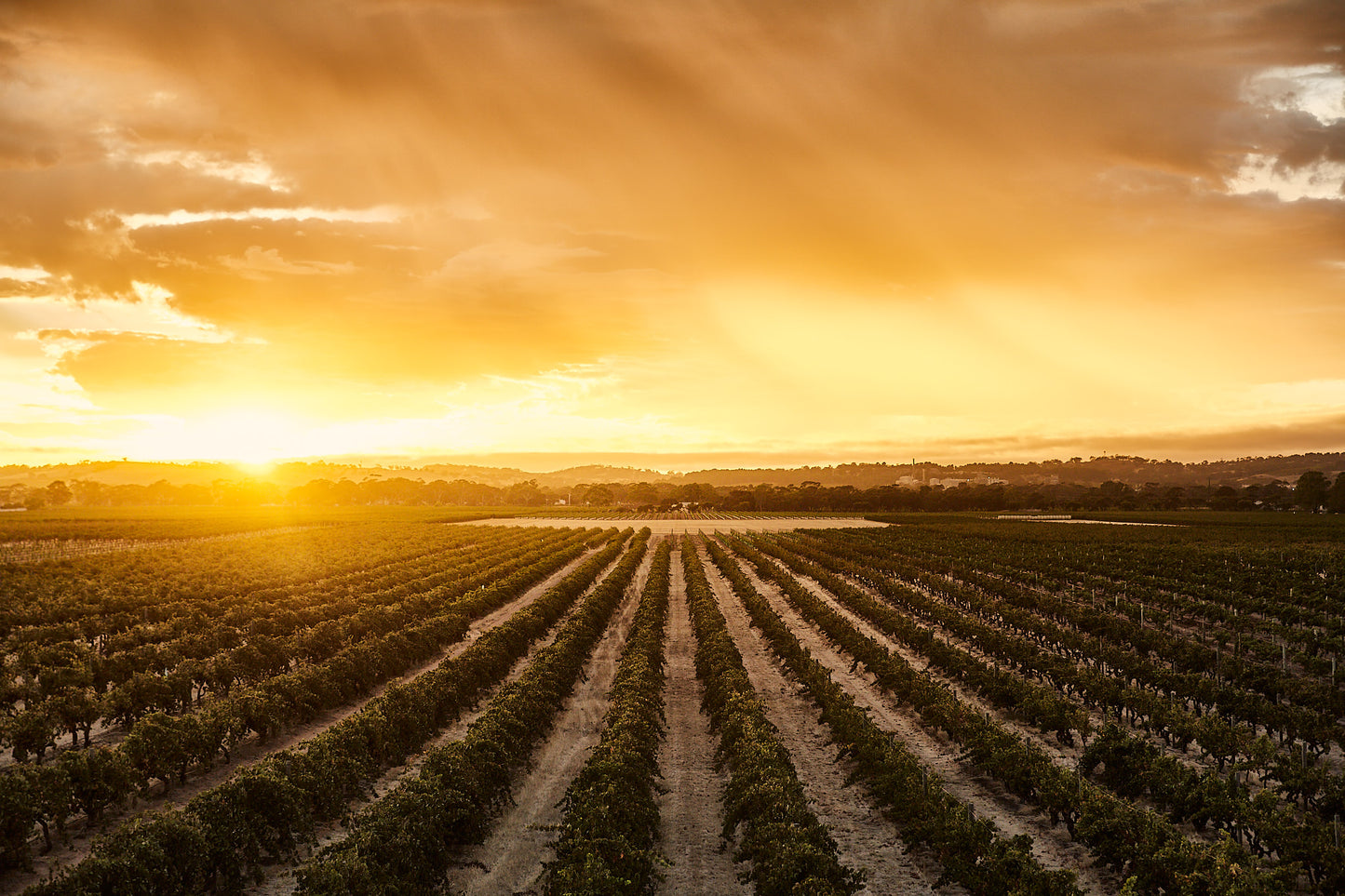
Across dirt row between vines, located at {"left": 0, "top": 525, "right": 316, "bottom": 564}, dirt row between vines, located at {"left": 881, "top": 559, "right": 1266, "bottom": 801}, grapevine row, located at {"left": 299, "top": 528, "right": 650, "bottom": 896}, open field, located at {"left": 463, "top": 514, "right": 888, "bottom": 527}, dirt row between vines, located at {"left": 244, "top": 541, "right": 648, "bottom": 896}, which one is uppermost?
grapevine row, located at {"left": 299, "top": 528, "right": 650, "bottom": 896}

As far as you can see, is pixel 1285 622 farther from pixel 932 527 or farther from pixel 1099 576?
pixel 932 527

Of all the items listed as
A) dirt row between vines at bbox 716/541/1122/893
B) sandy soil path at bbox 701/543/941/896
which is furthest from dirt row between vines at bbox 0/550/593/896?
dirt row between vines at bbox 716/541/1122/893

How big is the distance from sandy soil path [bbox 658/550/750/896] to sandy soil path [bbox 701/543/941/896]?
81.1 inches

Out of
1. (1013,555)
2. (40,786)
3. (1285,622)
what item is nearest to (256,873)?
(40,786)

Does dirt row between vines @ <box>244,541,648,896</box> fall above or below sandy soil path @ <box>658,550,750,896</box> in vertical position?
above

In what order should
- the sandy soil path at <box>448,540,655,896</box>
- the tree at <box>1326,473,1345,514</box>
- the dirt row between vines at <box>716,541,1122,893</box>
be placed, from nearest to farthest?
the sandy soil path at <box>448,540,655,896</box>, the dirt row between vines at <box>716,541,1122,893</box>, the tree at <box>1326,473,1345,514</box>

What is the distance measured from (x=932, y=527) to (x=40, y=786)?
9349 cm

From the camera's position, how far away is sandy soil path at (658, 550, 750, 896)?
1257 cm

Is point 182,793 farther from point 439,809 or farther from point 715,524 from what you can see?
point 715,524

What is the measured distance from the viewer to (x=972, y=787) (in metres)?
16.1

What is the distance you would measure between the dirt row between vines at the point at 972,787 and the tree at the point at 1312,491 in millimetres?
165618

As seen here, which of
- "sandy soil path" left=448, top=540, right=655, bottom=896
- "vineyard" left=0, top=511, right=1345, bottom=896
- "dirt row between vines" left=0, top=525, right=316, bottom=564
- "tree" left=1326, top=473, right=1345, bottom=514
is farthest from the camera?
"tree" left=1326, top=473, right=1345, bottom=514

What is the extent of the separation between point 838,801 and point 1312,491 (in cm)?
17756

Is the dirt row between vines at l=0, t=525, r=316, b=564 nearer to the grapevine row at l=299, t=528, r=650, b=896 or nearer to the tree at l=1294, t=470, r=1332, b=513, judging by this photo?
the grapevine row at l=299, t=528, r=650, b=896
